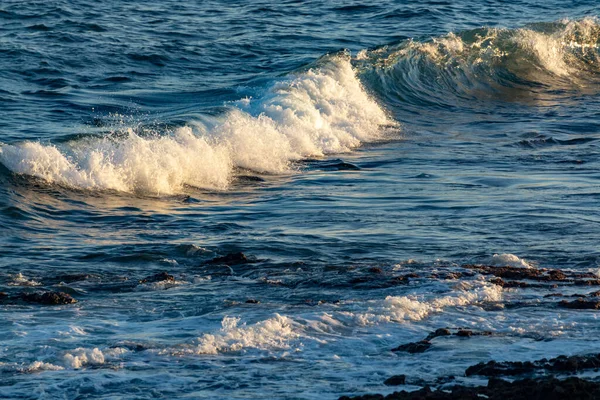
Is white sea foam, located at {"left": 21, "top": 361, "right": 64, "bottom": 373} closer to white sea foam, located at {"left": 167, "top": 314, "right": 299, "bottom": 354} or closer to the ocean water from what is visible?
the ocean water

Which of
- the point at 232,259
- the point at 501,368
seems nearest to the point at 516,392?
the point at 501,368

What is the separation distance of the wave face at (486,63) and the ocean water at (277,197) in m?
0.07

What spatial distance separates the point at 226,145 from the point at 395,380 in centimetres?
818

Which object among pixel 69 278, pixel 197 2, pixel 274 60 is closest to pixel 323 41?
pixel 274 60

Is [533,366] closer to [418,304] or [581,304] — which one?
[418,304]

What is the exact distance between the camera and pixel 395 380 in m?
5.16

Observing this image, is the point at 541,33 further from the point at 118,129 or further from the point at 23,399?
the point at 23,399

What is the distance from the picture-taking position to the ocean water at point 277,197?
5.73 meters

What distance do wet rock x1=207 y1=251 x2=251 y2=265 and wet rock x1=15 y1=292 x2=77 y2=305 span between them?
1.38 m

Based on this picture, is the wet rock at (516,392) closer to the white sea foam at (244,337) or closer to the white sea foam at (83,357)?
the white sea foam at (244,337)

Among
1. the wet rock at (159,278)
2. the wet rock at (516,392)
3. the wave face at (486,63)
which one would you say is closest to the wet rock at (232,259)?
the wet rock at (159,278)

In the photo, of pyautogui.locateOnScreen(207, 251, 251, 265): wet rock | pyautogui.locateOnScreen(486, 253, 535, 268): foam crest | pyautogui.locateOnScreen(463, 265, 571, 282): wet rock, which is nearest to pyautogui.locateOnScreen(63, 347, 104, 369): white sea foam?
pyautogui.locateOnScreen(207, 251, 251, 265): wet rock

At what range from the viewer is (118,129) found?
43.1 feet

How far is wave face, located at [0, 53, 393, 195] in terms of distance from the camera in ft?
36.3
